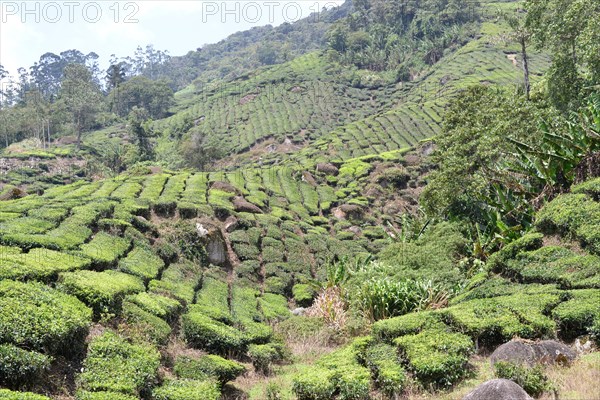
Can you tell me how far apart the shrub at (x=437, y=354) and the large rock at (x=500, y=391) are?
1.99 meters

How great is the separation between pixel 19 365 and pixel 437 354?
8225 millimetres

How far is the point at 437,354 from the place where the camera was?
34.6ft

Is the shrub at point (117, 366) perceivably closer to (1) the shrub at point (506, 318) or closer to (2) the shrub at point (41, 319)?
(2) the shrub at point (41, 319)

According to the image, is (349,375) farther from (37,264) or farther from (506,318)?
(37,264)

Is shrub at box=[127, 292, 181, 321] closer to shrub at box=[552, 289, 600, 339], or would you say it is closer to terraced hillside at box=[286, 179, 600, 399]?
terraced hillside at box=[286, 179, 600, 399]

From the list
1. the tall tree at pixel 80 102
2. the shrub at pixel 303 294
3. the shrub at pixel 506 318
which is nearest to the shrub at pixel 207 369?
the shrub at pixel 506 318

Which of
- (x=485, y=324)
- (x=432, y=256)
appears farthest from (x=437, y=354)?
(x=432, y=256)

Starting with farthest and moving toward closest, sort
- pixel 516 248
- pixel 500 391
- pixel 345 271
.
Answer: pixel 345 271, pixel 516 248, pixel 500 391

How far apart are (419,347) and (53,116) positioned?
96952mm

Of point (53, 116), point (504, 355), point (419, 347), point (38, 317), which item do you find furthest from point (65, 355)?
point (53, 116)

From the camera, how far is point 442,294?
628 inches

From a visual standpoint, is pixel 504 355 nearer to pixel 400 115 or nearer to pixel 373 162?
pixel 373 162

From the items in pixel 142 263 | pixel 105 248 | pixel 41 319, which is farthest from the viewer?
pixel 142 263

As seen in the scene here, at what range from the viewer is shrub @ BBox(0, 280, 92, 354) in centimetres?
945
